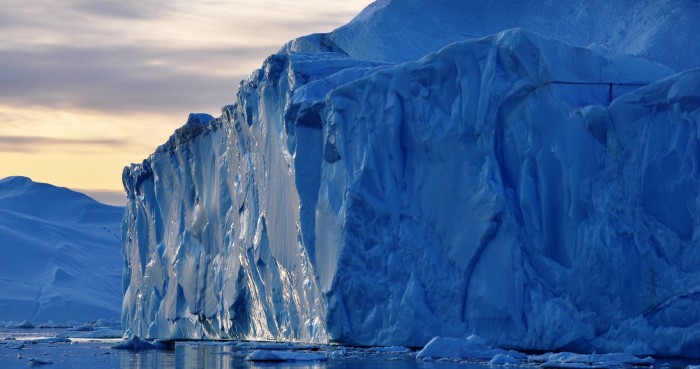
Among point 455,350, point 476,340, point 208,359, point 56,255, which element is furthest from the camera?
point 56,255

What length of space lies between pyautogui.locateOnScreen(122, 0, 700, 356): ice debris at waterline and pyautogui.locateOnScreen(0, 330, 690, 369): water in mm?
774

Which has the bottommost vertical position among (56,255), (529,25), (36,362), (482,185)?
(56,255)

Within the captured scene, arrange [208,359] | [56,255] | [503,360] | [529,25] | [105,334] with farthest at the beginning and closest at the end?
[56,255] → [105,334] → [529,25] → [208,359] → [503,360]

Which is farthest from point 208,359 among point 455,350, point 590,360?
point 590,360

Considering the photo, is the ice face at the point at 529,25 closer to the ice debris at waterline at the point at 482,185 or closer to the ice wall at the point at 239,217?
the ice debris at waterline at the point at 482,185

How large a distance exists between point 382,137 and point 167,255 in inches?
432

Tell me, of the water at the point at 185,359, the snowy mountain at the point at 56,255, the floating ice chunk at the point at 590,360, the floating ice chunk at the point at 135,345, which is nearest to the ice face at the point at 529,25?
the floating ice chunk at the point at 590,360

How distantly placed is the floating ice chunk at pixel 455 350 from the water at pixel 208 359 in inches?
9.5

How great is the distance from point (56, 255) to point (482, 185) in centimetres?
3898

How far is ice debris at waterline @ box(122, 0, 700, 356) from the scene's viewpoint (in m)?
14.8

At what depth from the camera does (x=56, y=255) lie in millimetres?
52250

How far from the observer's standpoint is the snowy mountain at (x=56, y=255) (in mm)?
47188

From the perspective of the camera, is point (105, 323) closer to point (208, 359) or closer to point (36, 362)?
point (208, 359)

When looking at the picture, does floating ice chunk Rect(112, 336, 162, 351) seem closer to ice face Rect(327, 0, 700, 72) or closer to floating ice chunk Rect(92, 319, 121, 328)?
ice face Rect(327, 0, 700, 72)
